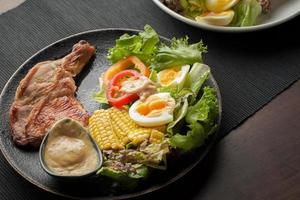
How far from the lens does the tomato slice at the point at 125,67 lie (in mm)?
1609

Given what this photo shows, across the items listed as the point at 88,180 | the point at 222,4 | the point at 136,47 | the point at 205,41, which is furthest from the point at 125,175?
the point at 222,4

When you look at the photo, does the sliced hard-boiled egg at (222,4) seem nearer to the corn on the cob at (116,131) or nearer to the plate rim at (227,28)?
the plate rim at (227,28)

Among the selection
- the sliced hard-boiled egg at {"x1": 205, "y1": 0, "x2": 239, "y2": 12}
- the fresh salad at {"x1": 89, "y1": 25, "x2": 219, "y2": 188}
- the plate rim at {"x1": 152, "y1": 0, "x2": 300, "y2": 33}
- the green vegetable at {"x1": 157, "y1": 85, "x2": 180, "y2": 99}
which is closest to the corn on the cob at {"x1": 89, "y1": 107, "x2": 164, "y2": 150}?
the fresh salad at {"x1": 89, "y1": 25, "x2": 219, "y2": 188}

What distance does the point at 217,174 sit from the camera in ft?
4.71

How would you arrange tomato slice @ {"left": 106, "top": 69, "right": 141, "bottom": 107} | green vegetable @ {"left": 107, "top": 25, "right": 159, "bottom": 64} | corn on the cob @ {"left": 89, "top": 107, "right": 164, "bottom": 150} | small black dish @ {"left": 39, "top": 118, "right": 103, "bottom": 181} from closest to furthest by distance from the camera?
small black dish @ {"left": 39, "top": 118, "right": 103, "bottom": 181} < corn on the cob @ {"left": 89, "top": 107, "right": 164, "bottom": 150} < tomato slice @ {"left": 106, "top": 69, "right": 141, "bottom": 107} < green vegetable @ {"left": 107, "top": 25, "right": 159, "bottom": 64}

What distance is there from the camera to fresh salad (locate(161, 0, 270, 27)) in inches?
72.0

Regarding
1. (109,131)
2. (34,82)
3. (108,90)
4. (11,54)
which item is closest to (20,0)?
(11,54)

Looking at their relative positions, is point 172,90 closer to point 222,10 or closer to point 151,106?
point 151,106

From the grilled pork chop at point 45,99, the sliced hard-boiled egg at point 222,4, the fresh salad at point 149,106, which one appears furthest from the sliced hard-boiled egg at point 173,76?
the sliced hard-boiled egg at point 222,4

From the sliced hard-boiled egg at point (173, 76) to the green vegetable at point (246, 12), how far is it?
1.26ft

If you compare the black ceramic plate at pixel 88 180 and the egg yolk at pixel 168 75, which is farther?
the egg yolk at pixel 168 75

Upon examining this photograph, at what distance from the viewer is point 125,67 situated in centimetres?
165

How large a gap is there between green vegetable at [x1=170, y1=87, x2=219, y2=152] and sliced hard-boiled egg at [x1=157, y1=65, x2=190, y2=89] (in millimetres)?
88

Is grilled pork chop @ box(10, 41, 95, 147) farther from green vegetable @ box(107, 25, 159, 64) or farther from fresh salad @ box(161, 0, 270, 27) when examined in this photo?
fresh salad @ box(161, 0, 270, 27)
